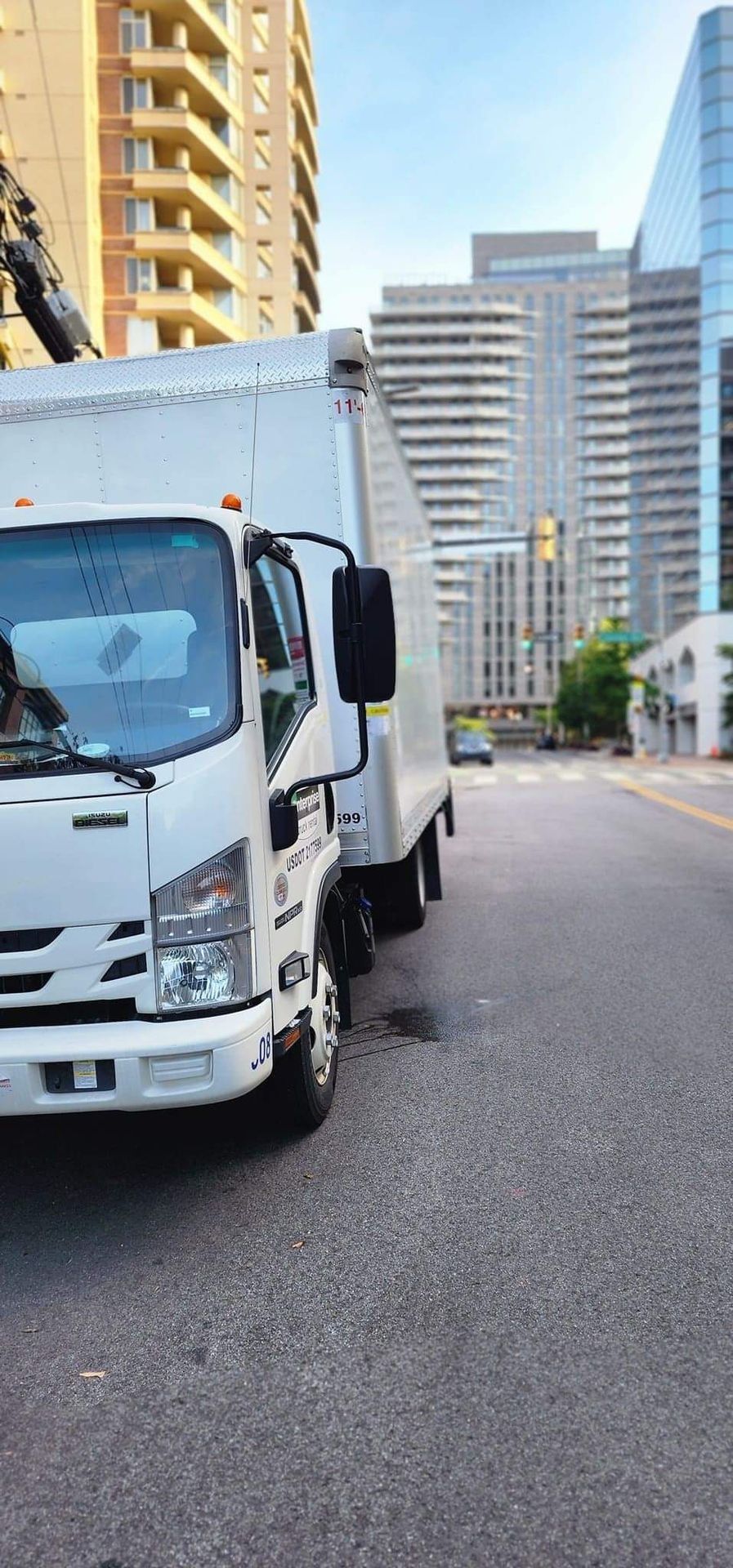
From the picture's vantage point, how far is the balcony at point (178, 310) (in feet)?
121

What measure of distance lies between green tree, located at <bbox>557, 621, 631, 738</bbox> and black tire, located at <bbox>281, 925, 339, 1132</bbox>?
73.3 m

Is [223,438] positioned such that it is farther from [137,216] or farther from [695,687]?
[695,687]

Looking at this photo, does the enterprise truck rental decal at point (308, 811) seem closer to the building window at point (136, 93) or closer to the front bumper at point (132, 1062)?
the front bumper at point (132, 1062)

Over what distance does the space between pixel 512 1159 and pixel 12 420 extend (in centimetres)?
388

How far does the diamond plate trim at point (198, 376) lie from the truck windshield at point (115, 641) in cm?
149

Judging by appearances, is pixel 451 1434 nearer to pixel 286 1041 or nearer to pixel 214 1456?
pixel 214 1456

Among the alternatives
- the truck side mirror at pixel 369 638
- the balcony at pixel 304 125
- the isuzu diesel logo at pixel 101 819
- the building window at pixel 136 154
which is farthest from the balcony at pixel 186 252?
the isuzu diesel logo at pixel 101 819

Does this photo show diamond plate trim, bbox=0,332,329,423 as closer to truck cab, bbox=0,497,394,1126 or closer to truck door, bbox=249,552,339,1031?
truck door, bbox=249,552,339,1031

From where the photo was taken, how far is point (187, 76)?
37.6m

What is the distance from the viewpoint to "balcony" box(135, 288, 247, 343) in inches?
1454

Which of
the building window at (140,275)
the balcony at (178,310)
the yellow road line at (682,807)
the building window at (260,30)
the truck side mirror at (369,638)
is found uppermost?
the building window at (260,30)

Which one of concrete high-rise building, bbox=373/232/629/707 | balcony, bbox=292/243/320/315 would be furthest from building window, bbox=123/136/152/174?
concrete high-rise building, bbox=373/232/629/707

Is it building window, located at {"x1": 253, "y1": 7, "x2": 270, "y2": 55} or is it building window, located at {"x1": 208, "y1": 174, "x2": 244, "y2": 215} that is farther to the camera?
building window, located at {"x1": 253, "y1": 7, "x2": 270, "y2": 55}

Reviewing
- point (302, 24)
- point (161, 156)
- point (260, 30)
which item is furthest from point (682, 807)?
point (302, 24)
